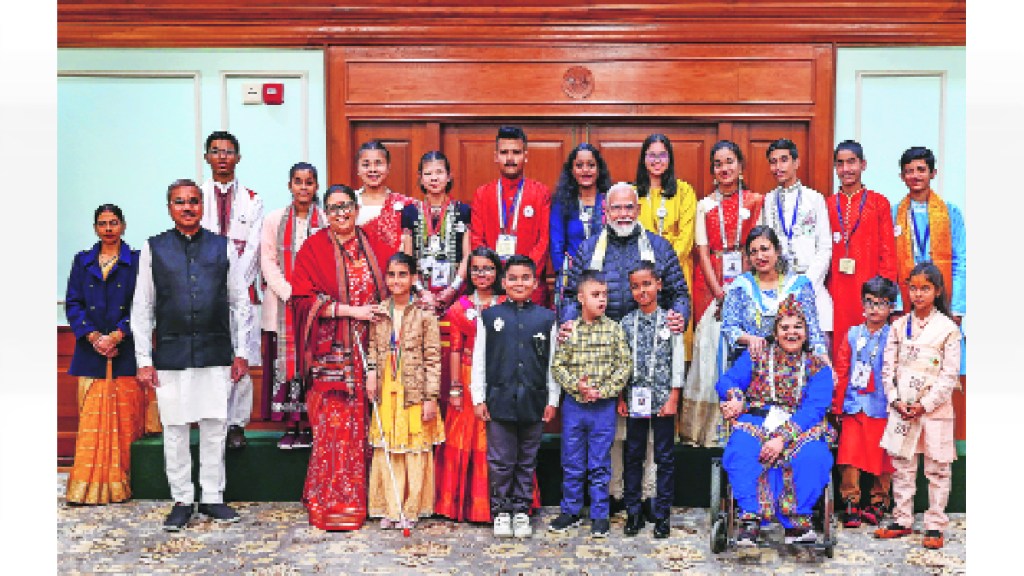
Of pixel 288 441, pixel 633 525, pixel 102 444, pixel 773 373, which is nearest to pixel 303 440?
pixel 288 441

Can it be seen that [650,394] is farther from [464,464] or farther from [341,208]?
[341,208]

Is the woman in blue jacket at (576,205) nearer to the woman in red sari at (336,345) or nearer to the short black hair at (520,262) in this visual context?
the short black hair at (520,262)

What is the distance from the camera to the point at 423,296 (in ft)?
13.4

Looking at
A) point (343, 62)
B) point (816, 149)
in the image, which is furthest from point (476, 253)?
point (816, 149)

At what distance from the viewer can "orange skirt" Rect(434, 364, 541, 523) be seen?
4027 millimetres

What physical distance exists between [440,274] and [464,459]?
0.82 m

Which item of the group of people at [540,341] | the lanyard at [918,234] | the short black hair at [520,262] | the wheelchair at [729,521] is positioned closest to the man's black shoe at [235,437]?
the group of people at [540,341]

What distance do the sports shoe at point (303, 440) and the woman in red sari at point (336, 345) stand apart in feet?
0.88

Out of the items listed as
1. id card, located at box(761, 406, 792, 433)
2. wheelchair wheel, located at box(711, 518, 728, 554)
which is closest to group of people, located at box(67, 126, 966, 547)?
id card, located at box(761, 406, 792, 433)

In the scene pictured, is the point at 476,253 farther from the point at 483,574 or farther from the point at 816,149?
the point at 816,149

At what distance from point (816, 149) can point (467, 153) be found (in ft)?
6.49

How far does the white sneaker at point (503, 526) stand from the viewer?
383cm

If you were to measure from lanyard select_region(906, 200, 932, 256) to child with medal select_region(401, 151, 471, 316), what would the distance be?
2.04m

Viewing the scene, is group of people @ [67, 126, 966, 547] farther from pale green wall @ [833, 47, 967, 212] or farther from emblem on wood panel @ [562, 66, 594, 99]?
emblem on wood panel @ [562, 66, 594, 99]
